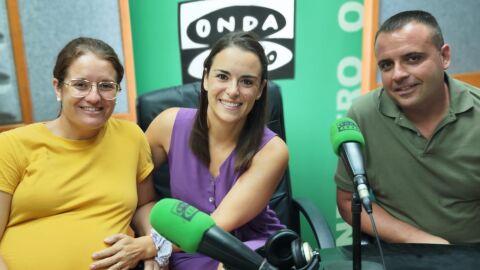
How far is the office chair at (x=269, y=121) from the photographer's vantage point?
1.57 m

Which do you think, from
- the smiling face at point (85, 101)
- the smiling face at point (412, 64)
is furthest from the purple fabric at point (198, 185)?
the smiling face at point (412, 64)

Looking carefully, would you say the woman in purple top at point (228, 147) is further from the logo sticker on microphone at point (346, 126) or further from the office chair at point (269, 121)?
the logo sticker on microphone at point (346, 126)

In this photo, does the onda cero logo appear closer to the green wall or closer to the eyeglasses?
the green wall

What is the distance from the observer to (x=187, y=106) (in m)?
1.61

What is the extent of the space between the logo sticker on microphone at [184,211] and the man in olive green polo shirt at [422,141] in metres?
0.92

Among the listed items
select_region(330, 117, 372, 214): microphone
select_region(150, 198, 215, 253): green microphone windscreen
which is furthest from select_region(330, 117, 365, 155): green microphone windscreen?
select_region(150, 198, 215, 253): green microphone windscreen

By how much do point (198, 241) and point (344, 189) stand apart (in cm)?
103

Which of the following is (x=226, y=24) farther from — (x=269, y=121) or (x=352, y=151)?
(x=352, y=151)

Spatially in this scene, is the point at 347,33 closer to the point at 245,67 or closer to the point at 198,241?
the point at 245,67

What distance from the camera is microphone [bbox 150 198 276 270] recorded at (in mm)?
539

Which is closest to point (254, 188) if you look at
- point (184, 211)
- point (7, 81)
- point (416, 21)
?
point (184, 211)

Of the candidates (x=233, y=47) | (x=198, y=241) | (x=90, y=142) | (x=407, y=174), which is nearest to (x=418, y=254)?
(x=407, y=174)

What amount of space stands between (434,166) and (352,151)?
2.54ft

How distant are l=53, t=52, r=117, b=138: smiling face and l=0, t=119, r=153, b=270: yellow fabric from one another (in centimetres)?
7
